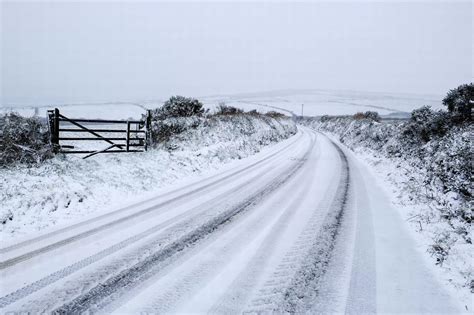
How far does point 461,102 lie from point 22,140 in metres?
19.5

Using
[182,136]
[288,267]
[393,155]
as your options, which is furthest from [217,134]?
[288,267]

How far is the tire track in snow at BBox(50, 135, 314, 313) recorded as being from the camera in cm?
368

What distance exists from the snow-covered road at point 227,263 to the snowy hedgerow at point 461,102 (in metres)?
10.7

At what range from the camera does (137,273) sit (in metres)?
4.45

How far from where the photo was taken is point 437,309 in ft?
12.7

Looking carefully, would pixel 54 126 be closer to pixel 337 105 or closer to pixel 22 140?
pixel 22 140

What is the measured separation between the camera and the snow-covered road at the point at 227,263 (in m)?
3.82

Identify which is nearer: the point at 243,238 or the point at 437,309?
the point at 437,309

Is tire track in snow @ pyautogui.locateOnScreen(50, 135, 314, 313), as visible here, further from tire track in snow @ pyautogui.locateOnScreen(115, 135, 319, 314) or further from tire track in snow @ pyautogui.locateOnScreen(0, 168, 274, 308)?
tire track in snow @ pyautogui.locateOnScreen(0, 168, 274, 308)

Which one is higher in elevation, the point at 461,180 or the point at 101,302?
the point at 461,180

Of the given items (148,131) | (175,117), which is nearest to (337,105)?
(175,117)

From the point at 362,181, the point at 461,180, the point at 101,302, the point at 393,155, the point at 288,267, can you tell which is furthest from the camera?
the point at 393,155

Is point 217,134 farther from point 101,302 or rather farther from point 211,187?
point 101,302

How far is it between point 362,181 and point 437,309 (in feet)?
27.3
